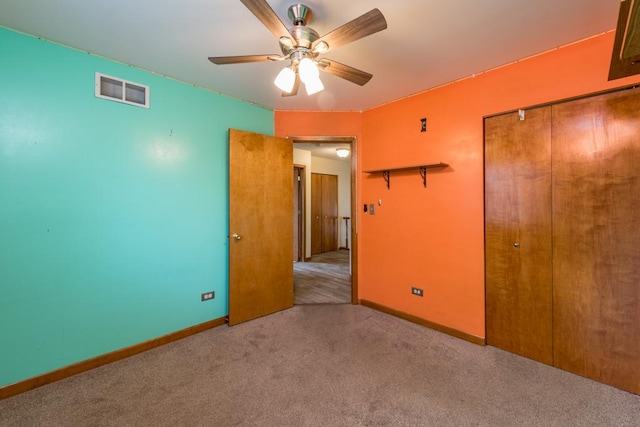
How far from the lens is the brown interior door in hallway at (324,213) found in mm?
6855

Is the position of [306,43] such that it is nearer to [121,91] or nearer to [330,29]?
[330,29]

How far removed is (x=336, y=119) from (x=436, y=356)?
2809 mm

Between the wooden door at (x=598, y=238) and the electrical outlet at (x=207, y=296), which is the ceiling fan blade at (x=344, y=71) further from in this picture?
the electrical outlet at (x=207, y=296)

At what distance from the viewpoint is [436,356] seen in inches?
95.0

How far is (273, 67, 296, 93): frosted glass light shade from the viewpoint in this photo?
71.3 inches

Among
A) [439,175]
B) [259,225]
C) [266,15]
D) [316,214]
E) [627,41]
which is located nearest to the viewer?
[627,41]

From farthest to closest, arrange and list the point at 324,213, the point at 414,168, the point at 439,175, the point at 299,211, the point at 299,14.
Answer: the point at 324,213, the point at 299,211, the point at 414,168, the point at 439,175, the point at 299,14

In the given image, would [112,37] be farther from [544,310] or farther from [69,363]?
[544,310]

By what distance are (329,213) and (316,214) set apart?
572 millimetres

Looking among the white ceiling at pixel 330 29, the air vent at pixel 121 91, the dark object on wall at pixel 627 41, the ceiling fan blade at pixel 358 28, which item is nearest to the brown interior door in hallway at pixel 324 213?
the white ceiling at pixel 330 29

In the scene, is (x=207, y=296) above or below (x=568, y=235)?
below

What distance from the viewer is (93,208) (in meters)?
2.29

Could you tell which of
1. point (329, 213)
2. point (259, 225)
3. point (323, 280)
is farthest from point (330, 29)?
point (329, 213)

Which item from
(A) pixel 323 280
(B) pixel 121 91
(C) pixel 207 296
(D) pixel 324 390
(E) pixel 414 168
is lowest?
(D) pixel 324 390
